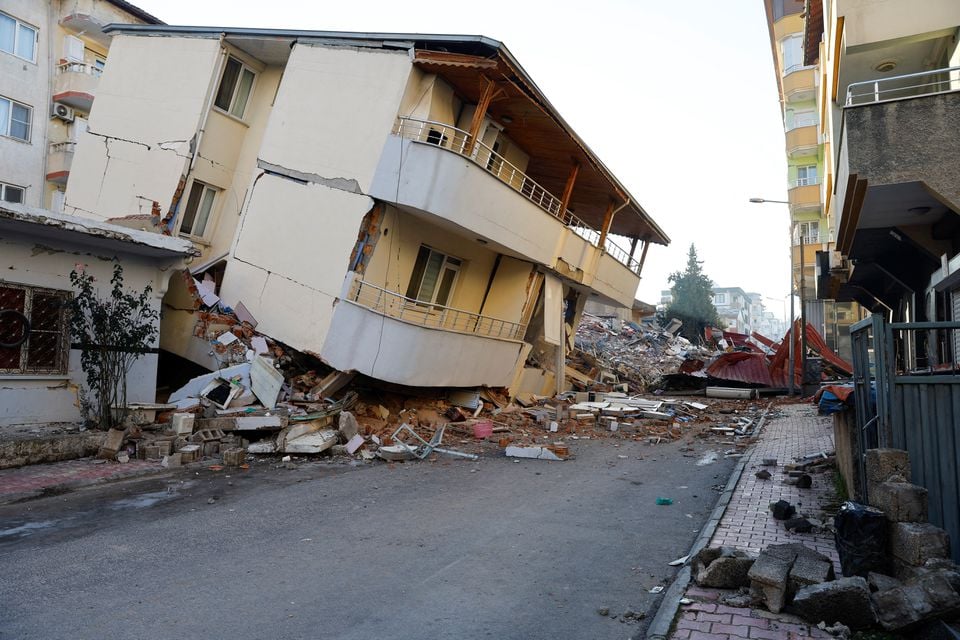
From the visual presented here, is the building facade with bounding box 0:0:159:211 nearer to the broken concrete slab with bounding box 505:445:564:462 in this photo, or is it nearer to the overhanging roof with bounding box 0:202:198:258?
the overhanging roof with bounding box 0:202:198:258

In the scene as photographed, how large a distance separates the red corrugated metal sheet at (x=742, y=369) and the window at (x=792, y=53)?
18.8 m

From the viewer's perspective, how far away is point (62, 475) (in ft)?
27.5

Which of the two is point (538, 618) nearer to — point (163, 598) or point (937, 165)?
point (163, 598)

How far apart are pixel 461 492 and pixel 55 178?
21.4 m

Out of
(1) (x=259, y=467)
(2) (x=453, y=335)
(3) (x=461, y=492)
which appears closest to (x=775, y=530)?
(3) (x=461, y=492)

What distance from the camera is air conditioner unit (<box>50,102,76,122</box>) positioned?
22.7 meters

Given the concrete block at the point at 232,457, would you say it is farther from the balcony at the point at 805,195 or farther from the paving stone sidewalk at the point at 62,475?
the balcony at the point at 805,195

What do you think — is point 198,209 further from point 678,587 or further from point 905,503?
point 905,503

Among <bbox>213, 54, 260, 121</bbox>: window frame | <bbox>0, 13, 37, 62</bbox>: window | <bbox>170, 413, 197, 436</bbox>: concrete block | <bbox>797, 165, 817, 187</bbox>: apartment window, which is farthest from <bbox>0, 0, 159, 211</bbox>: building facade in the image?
<bbox>797, 165, 817, 187</bbox>: apartment window

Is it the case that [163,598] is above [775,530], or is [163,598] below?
below

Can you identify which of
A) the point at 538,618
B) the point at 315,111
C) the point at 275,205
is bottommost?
the point at 538,618

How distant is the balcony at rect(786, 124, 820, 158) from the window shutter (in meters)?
34.0

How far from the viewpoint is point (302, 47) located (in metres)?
14.0

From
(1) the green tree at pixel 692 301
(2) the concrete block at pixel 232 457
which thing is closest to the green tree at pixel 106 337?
(2) the concrete block at pixel 232 457
